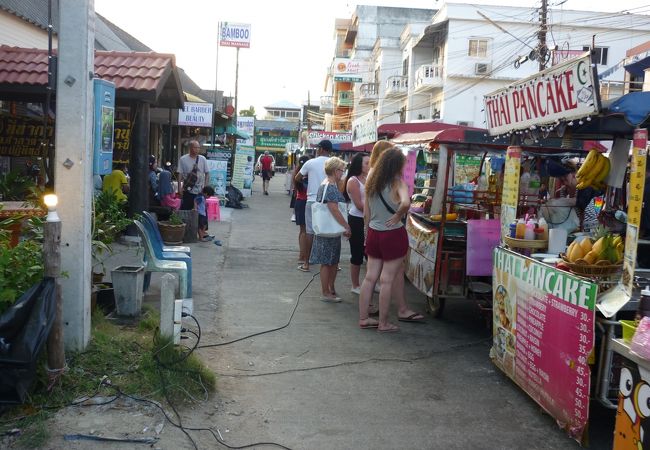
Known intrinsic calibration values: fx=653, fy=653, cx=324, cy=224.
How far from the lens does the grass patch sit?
4059mm

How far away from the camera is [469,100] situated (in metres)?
36.4

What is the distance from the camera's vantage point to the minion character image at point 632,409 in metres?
3.35

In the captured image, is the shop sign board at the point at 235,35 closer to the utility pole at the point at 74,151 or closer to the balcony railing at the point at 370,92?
the balcony railing at the point at 370,92

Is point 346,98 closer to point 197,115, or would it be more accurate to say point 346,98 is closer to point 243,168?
point 243,168

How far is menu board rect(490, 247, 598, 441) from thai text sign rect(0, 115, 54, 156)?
25.0ft

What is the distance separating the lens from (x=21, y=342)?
3.96m

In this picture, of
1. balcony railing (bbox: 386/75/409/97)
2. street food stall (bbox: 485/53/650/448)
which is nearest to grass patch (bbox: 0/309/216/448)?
street food stall (bbox: 485/53/650/448)

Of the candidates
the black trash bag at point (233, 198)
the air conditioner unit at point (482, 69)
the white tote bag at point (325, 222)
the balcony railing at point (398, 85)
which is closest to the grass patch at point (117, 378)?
the white tote bag at point (325, 222)

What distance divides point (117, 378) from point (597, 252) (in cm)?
351

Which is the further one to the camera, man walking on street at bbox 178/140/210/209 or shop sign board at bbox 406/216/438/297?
man walking on street at bbox 178/140/210/209

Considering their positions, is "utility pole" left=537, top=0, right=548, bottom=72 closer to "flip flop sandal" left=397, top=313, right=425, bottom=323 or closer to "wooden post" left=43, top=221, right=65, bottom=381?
"flip flop sandal" left=397, top=313, right=425, bottom=323

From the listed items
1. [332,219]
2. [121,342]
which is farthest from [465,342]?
[121,342]

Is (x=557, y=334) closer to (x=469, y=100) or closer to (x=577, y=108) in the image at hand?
(x=577, y=108)

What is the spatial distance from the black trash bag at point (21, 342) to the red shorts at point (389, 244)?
11.4ft
